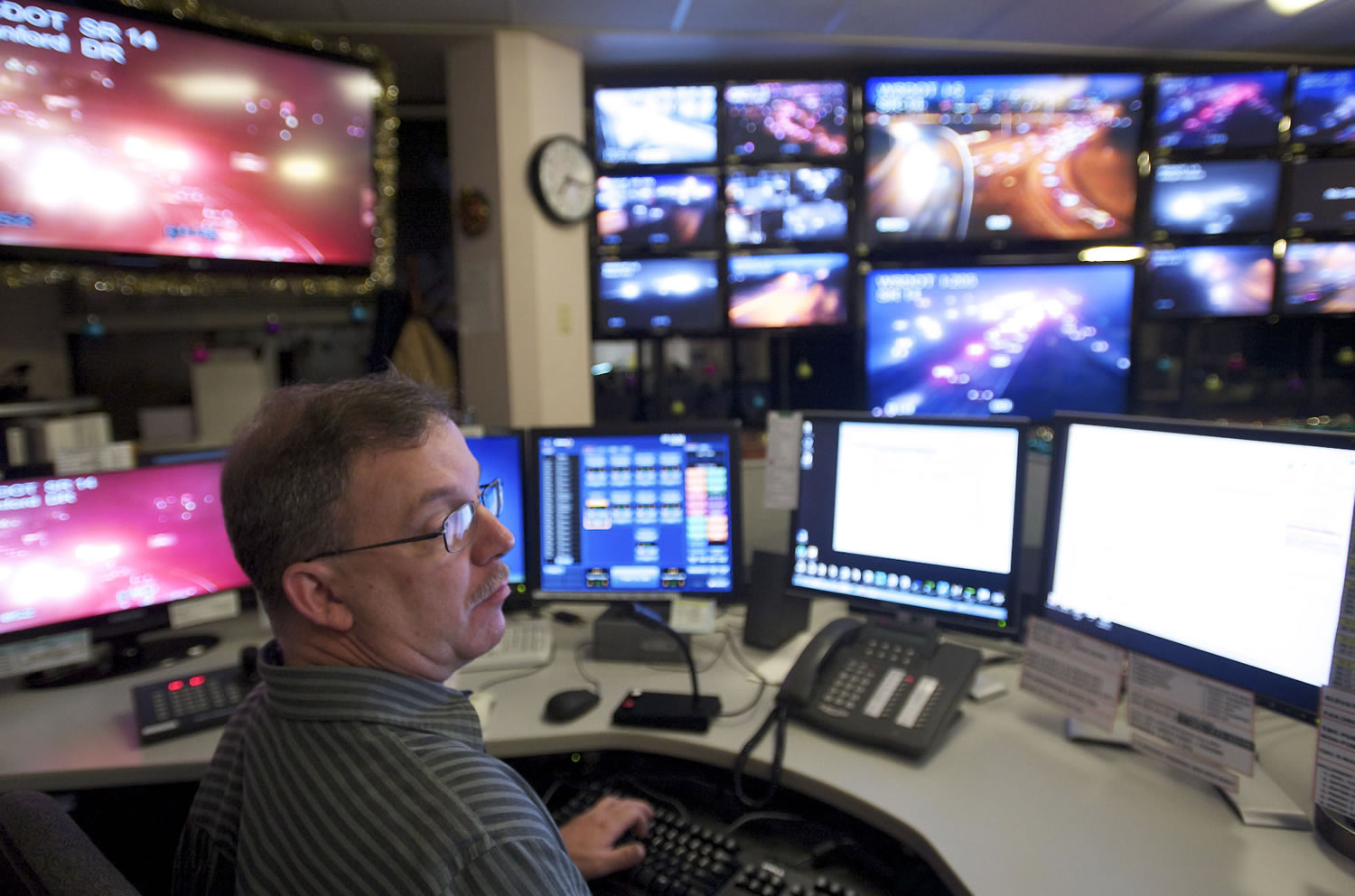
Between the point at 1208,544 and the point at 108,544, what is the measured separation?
2000 mm

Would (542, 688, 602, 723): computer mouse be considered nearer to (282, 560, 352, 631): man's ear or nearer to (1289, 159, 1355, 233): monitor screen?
(282, 560, 352, 631): man's ear

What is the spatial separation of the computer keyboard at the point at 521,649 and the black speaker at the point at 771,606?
0.45 meters

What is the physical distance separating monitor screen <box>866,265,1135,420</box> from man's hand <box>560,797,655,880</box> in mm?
2323

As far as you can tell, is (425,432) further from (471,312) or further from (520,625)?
(471,312)

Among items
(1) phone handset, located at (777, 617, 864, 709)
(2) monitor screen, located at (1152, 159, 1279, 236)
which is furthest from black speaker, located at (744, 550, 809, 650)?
(2) monitor screen, located at (1152, 159, 1279, 236)

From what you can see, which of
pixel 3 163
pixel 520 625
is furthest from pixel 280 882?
pixel 3 163

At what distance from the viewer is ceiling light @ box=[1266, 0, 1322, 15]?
9.49ft

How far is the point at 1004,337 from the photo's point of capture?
3.26 meters

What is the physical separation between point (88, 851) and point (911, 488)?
4.26 ft

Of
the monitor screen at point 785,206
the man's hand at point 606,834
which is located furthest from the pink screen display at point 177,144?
the man's hand at point 606,834

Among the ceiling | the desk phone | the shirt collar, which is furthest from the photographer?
the ceiling

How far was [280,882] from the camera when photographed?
0.71 m

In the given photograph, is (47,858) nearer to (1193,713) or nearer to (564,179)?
(1193,713)

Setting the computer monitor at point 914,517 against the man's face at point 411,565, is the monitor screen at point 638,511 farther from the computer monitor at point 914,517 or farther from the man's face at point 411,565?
the man's face at point 411,565
